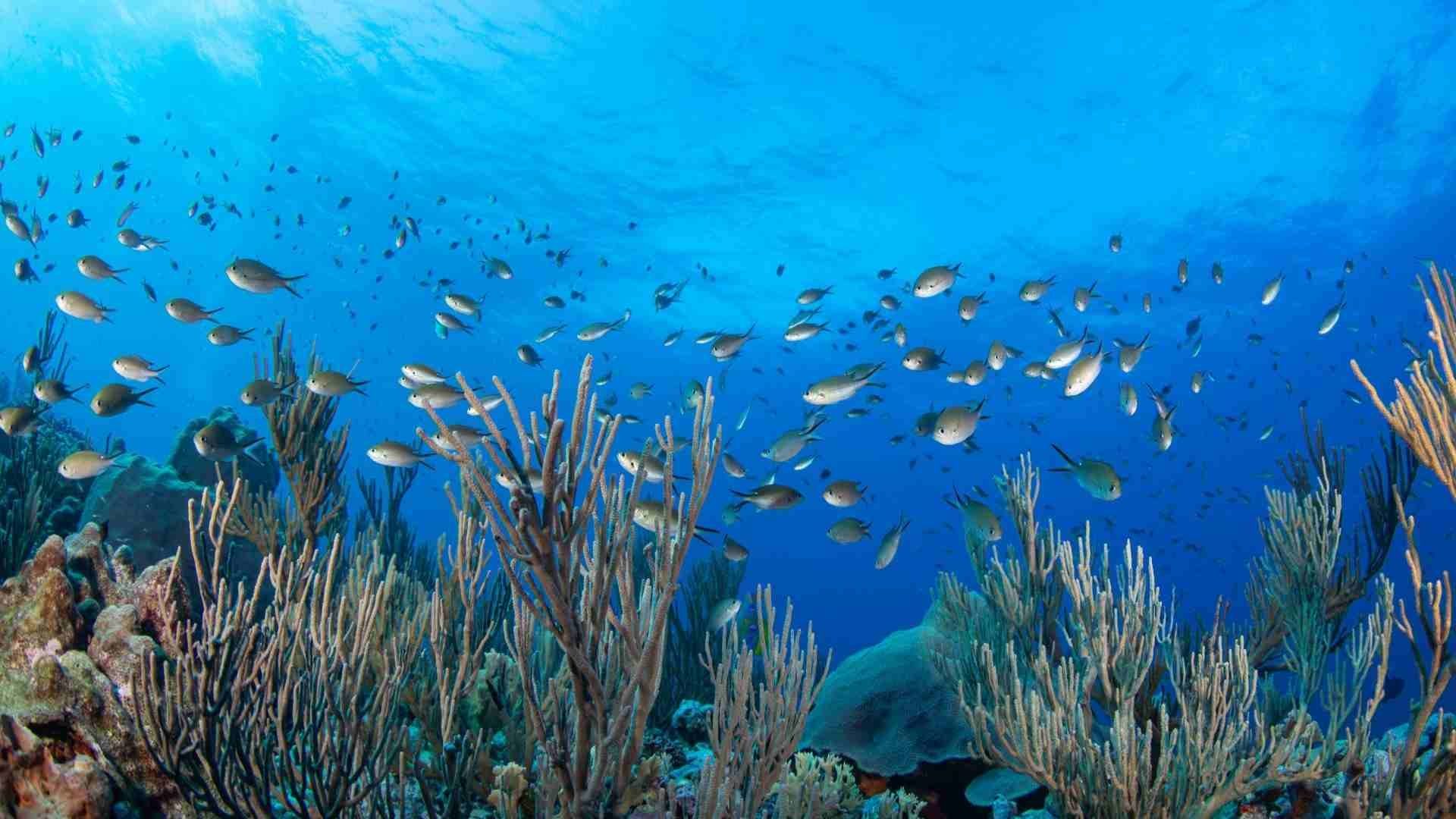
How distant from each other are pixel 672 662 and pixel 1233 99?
23.3m

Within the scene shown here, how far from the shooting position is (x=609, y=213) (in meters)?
30.1

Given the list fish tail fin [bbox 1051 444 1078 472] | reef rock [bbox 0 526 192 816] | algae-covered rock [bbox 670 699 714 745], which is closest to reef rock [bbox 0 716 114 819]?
reef rock [bbox 0 526 192 816]

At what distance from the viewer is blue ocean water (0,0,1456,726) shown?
68.9ft

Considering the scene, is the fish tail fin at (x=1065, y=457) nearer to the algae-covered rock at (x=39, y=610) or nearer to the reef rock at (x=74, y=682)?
the reef rock at (x=74, y=682)

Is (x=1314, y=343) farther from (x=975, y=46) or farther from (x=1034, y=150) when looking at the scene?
(x=975, y=46)

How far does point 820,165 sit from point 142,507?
72.7 ft

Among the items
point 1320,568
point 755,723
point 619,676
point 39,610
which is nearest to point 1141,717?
point 1320,568

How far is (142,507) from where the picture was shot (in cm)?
982

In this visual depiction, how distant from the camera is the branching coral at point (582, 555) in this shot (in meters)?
2.21

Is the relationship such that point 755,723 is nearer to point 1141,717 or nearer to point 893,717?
point 1141,717

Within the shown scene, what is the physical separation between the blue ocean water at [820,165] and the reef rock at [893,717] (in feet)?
18.3

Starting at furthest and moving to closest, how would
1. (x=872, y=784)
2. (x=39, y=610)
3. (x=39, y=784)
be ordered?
1. (x=872, y=784)
2. (x=39, y=610)
3. (x=39, y=784)

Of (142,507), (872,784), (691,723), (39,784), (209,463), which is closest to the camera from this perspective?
(39,784)

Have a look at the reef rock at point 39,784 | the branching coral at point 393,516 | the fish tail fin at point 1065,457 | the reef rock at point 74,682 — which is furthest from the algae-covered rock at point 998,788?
the branching coral at point 393,516
